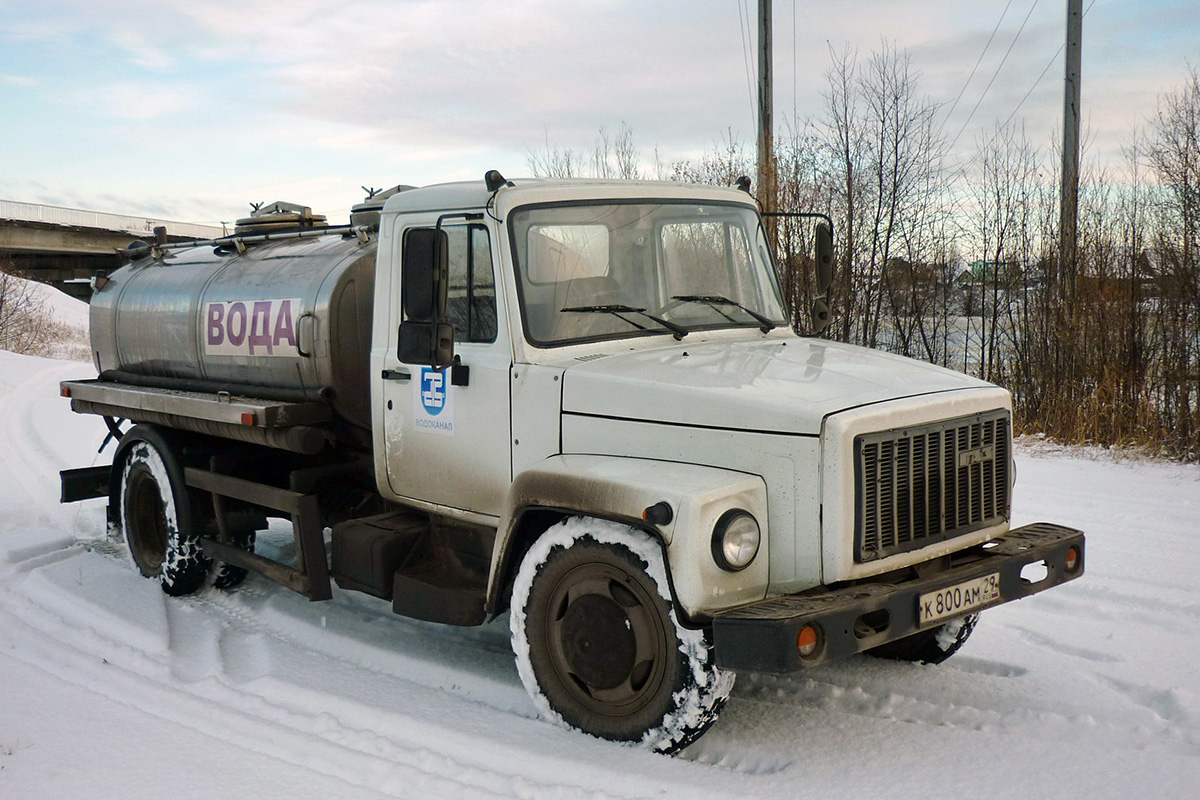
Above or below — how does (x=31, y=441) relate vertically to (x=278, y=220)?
below

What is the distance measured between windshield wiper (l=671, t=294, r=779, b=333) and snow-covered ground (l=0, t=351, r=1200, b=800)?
1.71 m

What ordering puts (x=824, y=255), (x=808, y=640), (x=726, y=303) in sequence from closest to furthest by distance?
(x=808, y=640)
(x=726, y=303)
(x=824, y=255)

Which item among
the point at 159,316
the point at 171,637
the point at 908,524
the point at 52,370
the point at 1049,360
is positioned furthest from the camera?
the point at 52,370

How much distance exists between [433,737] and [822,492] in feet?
6.19

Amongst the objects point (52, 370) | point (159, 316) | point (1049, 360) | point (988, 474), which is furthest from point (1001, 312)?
point (52, 370)

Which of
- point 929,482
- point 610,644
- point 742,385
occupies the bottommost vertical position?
point 610,644

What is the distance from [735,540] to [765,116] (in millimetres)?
10889

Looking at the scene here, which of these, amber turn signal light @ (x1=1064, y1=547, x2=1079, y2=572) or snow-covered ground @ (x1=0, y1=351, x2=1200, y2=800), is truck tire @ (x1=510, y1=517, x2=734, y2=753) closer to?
snow-covered ground @ (x1=0, y1=351, x2=1200, y2=800)

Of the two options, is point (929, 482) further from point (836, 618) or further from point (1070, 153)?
point (1070, 153)

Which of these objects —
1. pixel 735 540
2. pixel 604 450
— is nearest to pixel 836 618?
pixel 735 540

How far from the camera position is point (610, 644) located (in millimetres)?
3973

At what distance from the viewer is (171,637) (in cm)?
556

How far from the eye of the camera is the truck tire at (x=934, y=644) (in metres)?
4.84

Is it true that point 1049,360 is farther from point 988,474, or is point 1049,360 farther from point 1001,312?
point 988,474
